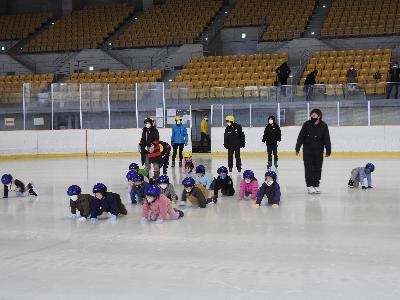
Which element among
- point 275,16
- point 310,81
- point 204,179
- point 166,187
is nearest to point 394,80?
point 310,81

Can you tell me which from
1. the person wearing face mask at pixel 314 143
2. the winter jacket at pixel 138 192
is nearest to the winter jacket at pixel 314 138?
the person wearing face mask at pixel 314 143

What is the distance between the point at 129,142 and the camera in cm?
2730

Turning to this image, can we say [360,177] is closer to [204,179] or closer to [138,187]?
[204,179]

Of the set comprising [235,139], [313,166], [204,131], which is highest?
[204,131]

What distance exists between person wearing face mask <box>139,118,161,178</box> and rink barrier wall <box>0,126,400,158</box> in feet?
36.6

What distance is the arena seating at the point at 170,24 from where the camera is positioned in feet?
121

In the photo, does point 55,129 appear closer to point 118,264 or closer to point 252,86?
point 252,86

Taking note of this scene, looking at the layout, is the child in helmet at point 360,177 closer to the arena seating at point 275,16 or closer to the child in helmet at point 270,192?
the child in helmet at point 270,192

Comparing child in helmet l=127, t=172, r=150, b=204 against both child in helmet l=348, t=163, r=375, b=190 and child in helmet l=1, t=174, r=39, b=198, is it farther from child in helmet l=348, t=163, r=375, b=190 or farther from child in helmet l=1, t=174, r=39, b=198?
child in helmet l=348, t=163, r=375, b=190

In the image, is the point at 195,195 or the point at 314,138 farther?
the point at 314,138

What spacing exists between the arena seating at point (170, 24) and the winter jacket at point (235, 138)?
743 inches

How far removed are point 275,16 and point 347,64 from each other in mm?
7884

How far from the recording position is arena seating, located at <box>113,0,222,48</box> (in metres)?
36.9

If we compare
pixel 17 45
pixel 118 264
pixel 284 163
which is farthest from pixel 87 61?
pixel 118 264
